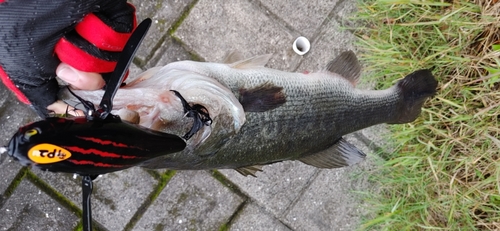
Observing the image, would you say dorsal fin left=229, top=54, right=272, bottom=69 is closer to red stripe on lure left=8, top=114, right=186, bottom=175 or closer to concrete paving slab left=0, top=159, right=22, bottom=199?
red stripe on lure left=8, top=114, right=186, bottom=175

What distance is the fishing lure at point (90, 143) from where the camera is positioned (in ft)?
3.32

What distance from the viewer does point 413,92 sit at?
8.00 ft

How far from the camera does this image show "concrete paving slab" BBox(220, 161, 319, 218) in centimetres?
293

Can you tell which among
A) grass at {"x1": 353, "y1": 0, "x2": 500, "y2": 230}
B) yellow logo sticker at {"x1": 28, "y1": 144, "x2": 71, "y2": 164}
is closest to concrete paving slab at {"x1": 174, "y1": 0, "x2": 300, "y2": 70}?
grass at {"x1": 353, "y1": 0, "x2": 500, "y2": 230}

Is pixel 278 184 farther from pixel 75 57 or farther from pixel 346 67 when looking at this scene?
pixel 75 57

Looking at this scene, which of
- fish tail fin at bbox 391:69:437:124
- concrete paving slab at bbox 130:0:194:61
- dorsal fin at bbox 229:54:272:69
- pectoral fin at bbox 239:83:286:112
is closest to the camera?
pectoral fin at bbox 239:83:286:112

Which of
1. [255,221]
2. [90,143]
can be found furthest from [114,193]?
[90,143]

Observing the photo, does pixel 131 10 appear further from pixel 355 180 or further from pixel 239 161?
pixel 355 180

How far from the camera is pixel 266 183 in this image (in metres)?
2.94

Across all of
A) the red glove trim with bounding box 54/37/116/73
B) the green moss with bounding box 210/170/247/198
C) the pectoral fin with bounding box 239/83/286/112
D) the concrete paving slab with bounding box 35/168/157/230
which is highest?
the pectoral fin with bounding box 239/83/286/112

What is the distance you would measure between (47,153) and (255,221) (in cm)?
207

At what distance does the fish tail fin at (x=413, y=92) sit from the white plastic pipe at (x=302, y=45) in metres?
0.65

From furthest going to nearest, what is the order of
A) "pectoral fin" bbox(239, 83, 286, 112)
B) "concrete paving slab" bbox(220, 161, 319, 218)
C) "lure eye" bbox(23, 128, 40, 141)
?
"concrete paving slab" bbox(220, 161, 319, 218)
"pectoral fin" bbox(239, 83, 286, 112)
"lure eye" bbox(23, 128, 40, 141)

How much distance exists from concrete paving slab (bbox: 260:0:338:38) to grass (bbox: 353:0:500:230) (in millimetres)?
208
